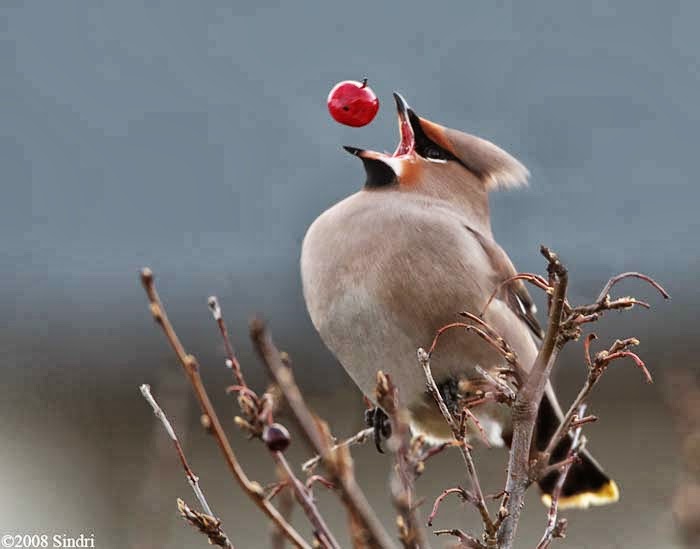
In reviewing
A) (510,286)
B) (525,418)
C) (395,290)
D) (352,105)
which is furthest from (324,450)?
(510,286)

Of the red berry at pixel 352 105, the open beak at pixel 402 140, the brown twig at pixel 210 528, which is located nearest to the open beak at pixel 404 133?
the open beak at pixel 402 140

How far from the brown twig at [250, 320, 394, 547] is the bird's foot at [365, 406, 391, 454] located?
41.5 inches

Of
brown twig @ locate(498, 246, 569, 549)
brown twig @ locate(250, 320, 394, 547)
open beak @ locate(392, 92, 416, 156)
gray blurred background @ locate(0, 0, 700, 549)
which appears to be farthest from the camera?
gray blurred background @ locate(0, 0, 700, 549)

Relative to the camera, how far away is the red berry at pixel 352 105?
2648 millimetres

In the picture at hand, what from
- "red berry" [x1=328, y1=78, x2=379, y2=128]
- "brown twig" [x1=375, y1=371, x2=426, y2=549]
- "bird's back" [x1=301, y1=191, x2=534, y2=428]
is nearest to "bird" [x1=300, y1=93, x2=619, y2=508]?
"bird's back" [x1=301, y1=191, x2=534, y2=428]

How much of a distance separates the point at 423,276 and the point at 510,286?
381mm

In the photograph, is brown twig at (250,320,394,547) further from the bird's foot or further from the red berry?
the bird's foot

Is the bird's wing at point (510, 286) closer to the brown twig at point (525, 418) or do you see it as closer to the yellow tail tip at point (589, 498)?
the yellow tail tip at point (589, 498)

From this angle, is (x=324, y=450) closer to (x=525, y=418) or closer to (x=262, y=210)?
(x=525, y=418)

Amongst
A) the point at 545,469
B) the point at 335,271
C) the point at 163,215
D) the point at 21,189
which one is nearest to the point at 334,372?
the point at 335,271

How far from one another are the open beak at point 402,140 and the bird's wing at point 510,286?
26 cm

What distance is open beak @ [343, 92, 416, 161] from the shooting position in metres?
3.07

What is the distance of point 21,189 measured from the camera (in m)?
10.9

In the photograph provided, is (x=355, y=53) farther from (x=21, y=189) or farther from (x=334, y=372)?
(x=334, y=372)
